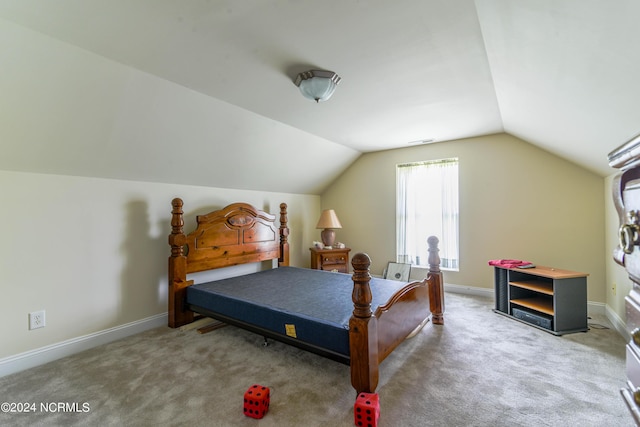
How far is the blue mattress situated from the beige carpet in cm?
31

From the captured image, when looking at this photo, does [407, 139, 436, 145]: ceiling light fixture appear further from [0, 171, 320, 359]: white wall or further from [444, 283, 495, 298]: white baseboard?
[0, 171, 320, 359]: white wall

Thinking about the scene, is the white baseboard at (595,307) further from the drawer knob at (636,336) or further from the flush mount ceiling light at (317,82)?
the flush mount ceiling light at (317,82)

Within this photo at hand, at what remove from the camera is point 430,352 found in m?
2.46

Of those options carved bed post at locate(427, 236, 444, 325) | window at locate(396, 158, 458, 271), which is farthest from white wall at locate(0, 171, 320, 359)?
window at locate(396, 158, 458, 271)

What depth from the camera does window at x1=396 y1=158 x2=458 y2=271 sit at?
4.29 metres

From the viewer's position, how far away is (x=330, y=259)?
464cm

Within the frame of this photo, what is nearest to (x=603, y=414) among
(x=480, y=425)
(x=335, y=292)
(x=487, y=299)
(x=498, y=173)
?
(x=480, y=425)

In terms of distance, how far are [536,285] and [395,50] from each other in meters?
2.80

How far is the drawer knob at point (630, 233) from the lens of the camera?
536 mm

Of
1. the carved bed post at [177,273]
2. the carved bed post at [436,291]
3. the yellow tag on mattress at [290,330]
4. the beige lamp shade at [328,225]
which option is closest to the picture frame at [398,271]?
the beige lamp shade at [328,225]

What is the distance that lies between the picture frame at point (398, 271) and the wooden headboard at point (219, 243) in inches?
64.1

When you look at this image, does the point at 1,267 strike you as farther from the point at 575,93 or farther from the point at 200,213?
the point at 575,93

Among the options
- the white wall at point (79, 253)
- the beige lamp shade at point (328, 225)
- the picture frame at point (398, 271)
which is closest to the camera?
the white wall at point (79, 253)

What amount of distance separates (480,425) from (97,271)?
10.4ft
